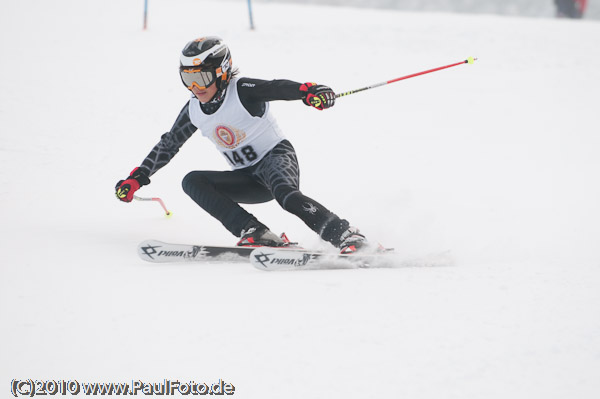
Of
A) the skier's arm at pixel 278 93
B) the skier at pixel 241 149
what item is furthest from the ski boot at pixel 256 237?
the skier's arm at pixel 278 93

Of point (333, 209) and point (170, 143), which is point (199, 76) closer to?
point (170, 143)

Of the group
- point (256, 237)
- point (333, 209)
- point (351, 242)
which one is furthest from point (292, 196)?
point (333, 209)

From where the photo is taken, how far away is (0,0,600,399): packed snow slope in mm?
2197

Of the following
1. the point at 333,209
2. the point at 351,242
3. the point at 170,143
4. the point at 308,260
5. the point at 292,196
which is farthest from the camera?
the point at 333,209

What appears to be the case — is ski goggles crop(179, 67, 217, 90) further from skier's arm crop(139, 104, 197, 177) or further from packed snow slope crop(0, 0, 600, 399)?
packed snow slope crop(0, 0, 600, 399)

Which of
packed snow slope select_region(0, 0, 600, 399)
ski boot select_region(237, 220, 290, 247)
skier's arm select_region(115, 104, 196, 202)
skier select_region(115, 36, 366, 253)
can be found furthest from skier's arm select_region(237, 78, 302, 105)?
packed snow slope select_region(0, 0, 600, 399)

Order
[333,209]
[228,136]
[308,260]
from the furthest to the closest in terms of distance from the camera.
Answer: [333,209]
[228,136]
[308,260]

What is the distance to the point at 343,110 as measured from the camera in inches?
300

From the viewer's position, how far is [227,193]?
385 centimetres

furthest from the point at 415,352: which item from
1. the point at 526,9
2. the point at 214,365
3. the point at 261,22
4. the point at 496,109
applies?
the point at 526,9

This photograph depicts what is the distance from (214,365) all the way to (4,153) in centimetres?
416

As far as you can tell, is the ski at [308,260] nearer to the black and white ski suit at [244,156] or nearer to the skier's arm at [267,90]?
the black and white ski suit at [244,156]

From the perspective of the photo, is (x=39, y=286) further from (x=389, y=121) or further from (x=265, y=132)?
(x=389, y=121)

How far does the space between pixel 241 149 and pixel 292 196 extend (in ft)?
1.75
